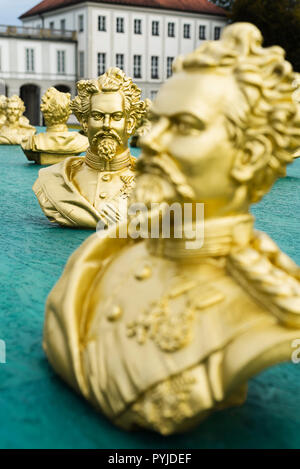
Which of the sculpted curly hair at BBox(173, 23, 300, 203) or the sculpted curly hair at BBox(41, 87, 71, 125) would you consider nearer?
the sculpted curly hair at BBox(173, 23, 300, 203)

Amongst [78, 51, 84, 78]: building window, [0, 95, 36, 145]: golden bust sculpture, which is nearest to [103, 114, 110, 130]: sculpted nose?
[0, 95, 36, 145]: golden bust sculpture

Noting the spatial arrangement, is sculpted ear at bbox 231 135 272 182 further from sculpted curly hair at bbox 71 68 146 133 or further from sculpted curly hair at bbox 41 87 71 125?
sculpted curly hair at bbox 41 87 71 125

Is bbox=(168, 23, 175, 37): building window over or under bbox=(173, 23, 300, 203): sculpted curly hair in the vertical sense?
under

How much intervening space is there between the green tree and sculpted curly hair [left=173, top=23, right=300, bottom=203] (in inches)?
1252

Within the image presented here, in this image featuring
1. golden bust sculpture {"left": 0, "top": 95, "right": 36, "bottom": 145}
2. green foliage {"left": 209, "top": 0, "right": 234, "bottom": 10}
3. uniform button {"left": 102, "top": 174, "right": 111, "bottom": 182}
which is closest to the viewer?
uniform button {"left": 102, "top": 174, "right": 111, "bottom": 182}

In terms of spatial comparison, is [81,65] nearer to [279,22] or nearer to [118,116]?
[279,22]

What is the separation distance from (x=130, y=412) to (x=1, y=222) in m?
3.67

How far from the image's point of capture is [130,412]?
1.81m

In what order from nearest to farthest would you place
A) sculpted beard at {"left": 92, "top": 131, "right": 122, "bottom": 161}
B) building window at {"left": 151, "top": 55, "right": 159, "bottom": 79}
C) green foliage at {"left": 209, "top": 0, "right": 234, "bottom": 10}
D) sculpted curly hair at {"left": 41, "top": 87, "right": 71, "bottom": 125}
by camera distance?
sculpted beard at {"left": 92, "top": 131, "right": 122, "bottom": 161}
sculpted curly hair at {"left": 41, "top": 87, "right": 71, "bottom": 125}
green foliage at {"left": 209, "top": 0, "right": 234, "bottom": 10}
building window at {"left": 151, "top": 55, "right": 159, "bottom": 79}

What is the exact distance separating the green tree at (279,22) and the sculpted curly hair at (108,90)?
29.1 metres

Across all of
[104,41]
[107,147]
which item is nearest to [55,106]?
[107,147]

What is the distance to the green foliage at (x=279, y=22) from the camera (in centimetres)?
3209

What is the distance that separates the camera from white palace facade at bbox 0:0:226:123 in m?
39.5
